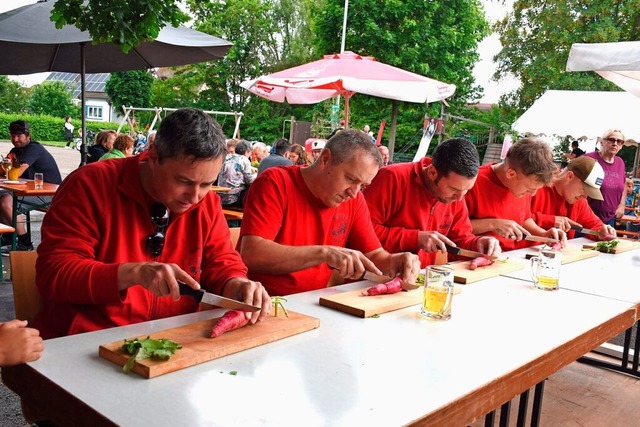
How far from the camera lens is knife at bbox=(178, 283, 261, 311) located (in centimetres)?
181

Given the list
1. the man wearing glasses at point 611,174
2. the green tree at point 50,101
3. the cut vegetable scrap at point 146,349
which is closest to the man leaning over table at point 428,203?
the cut vegetable scrap at point 146,349

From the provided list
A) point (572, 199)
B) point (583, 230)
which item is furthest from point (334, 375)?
point (572, 199)

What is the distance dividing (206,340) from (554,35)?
19.1 m

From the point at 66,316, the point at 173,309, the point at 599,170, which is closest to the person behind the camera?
the point at 66,316

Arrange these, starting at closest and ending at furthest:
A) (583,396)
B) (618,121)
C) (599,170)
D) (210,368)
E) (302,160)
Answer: (210,368) → (583,396) → (599,170) → (302,160) → (618,121)

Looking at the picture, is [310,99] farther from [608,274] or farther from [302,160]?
[608,274]

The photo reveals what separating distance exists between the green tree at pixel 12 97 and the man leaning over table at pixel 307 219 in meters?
46.9

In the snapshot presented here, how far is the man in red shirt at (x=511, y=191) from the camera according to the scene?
395cm

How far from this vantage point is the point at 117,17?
271 centimetres

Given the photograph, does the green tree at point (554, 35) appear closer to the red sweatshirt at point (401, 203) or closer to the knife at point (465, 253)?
the red sweatshirt at point (401, 203)

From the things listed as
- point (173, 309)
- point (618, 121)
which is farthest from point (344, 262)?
point (618, 121)

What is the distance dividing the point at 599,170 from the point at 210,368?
422 cm

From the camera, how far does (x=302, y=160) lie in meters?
8.83

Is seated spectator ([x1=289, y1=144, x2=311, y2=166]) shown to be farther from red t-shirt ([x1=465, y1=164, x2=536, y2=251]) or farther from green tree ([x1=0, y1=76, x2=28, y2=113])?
green tree ([x1=0, y1=76, x2=28, y2=113])
